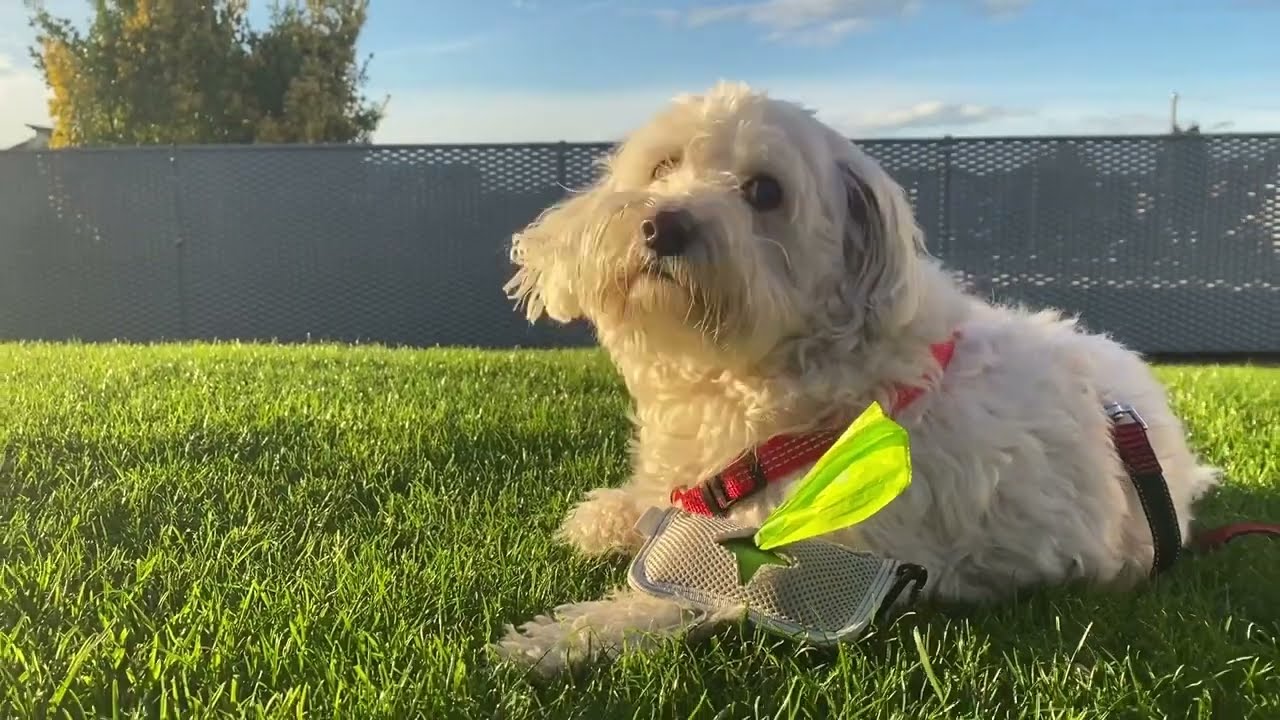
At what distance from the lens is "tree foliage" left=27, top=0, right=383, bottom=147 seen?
60.7 ft

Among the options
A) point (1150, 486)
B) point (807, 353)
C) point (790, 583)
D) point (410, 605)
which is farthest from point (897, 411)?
point (410, 605)

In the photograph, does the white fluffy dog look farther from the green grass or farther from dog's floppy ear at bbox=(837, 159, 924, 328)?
the green grass

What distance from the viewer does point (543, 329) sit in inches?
429

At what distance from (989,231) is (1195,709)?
9.62 metres

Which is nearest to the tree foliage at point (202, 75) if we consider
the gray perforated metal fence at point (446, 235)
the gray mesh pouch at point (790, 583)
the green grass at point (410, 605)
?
the gray perforated metal fence at point (446, 235)

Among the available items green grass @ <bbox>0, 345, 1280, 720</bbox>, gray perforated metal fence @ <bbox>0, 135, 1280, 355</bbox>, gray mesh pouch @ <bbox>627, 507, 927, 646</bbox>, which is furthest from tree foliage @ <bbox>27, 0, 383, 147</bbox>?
gray mesh pouch @ <bbox>627, 507, 927, 646</bbox>

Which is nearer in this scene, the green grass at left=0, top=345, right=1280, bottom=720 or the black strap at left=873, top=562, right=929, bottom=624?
the green grass at left=0, top=345, right=1280, bottom=720

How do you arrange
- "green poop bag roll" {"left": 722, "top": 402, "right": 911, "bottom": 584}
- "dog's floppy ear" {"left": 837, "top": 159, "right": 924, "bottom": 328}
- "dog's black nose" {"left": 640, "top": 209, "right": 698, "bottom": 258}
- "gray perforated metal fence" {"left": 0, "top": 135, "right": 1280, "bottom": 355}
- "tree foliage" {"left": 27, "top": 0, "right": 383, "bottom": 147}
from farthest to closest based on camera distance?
"tree foliage" {"left": 27, "top": 0, "right": 383, "bottom": 147}
"gray perforated metal fence" {"left": 0, "top": 135, "right": 1280, "bottom": 355}
"dog's floppy ear" {"left": 837, "top": 159, "right": 924, "bottom": 328}
"dog's black nose" {"left": 640, "top": 209, "right": 698, "bottom": 258}
"green poop bag roll" {"left": 722, "top": 402, "right": 911, "bottom": 584}

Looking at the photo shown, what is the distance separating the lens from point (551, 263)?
8.75ft

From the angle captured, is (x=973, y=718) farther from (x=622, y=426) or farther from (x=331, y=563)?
(x=622, y=426)

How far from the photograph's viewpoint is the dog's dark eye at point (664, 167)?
105 inches

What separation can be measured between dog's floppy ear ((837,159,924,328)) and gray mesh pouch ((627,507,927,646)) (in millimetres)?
620

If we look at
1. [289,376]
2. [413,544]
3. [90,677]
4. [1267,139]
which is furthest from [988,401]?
[1267,139]

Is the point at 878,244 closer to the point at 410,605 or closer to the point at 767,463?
the point at 767,463
